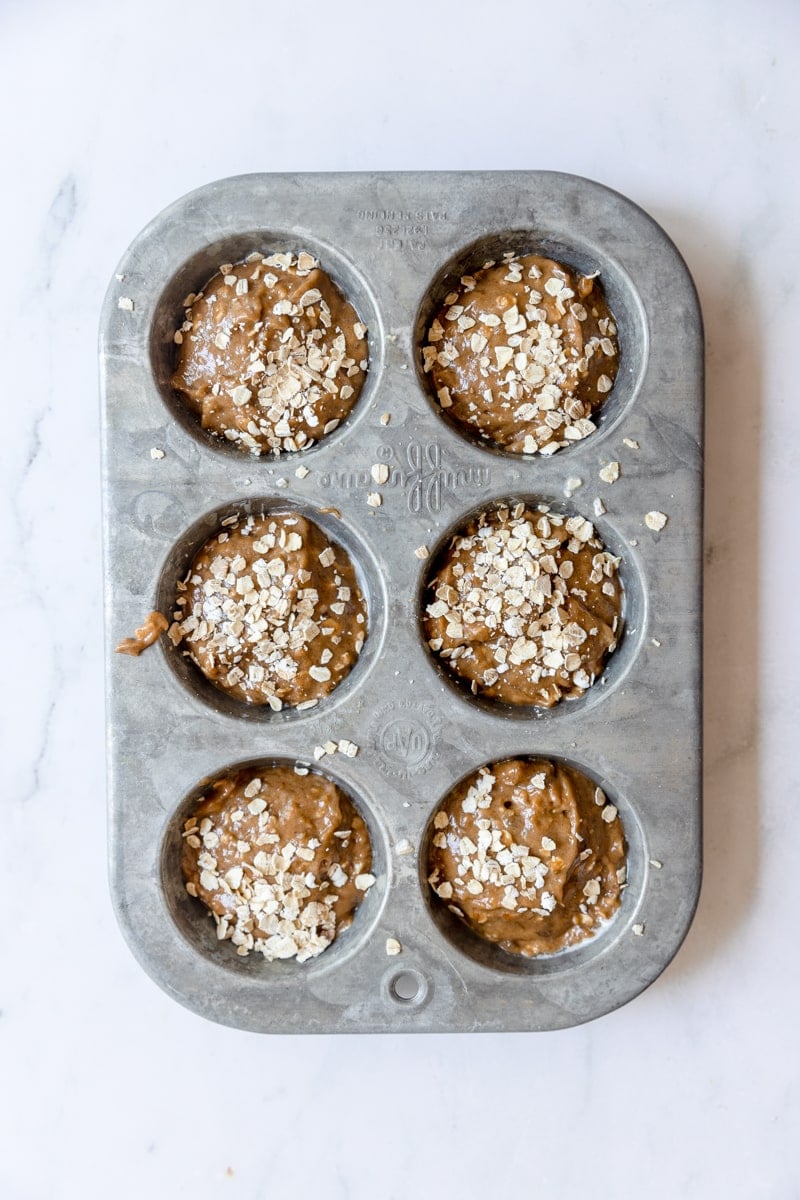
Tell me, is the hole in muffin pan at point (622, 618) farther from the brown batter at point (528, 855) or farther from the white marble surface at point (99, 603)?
the white marble surface at point (99, 603)

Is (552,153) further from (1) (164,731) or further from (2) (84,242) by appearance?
(1) (164,731)

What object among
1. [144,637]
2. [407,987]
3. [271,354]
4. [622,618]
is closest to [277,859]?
[407,987]

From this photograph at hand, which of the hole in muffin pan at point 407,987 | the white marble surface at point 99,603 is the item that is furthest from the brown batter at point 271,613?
the hole in muffin pan at point 407,987

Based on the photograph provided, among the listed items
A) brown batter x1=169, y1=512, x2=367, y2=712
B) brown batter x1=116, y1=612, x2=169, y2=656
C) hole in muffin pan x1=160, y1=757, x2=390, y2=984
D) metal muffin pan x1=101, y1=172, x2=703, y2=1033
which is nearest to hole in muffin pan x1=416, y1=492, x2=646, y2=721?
metal muffin pan x1=101, y1=172, x2=703, y2=1033

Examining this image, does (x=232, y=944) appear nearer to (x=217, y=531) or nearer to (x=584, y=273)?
(x=217, y=531)

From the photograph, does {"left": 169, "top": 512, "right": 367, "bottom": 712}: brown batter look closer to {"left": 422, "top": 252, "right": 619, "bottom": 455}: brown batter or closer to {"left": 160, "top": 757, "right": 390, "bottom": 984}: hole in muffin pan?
{"left": 160, "top": 757, "right": 390, "bottom": 984}: hole in muffin pan

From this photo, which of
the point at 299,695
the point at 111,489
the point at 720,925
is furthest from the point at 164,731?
the point at 720,925
